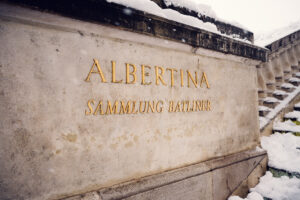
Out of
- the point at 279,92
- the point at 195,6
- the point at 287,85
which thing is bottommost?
the point at 279,92

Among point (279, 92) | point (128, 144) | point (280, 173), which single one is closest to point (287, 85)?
point (279, 92)

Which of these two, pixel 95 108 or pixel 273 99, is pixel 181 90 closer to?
pixel 95 108

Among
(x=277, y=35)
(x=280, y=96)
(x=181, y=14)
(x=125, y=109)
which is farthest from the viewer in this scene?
(x=277, y=35)

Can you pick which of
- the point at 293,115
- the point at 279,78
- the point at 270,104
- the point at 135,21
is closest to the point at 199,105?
the point at 135,21

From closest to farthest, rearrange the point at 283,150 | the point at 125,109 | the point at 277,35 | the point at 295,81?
the point at 125,109
the point at 283,150
the point at 295,81
the point at 277,35

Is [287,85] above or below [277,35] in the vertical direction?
below

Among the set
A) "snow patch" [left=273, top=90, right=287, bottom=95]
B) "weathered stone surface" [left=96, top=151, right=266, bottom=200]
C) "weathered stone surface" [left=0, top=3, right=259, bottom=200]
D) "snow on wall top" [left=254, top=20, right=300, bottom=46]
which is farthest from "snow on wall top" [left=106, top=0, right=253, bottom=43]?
"snow on wall top" [left=254, top=20, right=300, bottom=46]

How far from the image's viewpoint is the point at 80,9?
155 centimetres

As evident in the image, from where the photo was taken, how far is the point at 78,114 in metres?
1.68

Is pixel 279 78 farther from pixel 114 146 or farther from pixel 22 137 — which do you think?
pixel 22 137

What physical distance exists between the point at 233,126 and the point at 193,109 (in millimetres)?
924

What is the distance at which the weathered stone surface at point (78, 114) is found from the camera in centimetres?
141

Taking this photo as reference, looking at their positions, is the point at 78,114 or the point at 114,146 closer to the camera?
the point at 78,114

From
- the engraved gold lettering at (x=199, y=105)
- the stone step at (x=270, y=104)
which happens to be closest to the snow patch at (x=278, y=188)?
the engraved gold lettering at (x=199, y=105)
